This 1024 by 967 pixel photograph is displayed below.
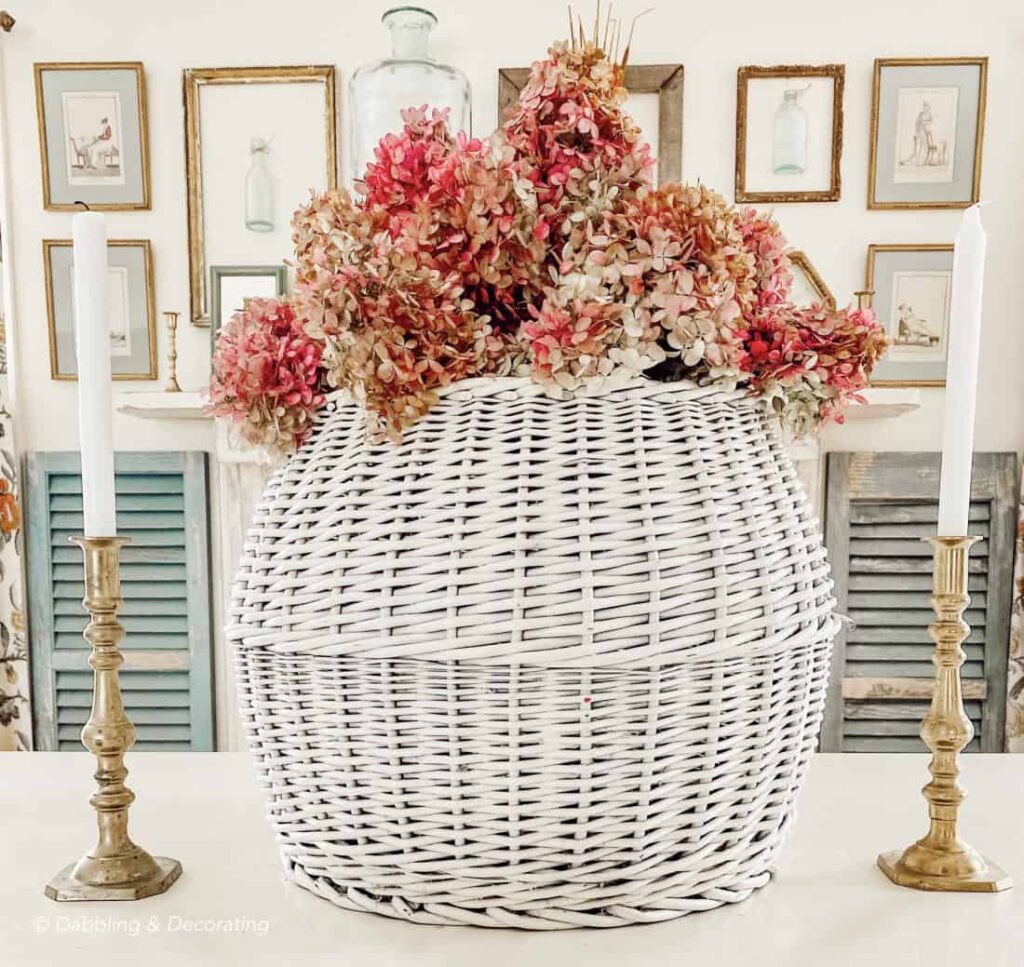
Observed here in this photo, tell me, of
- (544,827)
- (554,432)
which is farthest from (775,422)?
(544,827)

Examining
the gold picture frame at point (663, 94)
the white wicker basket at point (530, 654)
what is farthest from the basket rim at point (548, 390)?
the gold picture frame at point (663, 94)

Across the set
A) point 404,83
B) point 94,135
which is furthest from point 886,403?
point 94,135

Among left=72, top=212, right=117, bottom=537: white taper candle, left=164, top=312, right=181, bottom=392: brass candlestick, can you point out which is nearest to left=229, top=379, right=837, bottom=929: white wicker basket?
left=72, top=212, right=117, bottom=537: white taper candle

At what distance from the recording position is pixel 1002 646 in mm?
1921

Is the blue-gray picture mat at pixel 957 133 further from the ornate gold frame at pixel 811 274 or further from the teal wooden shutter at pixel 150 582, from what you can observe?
the teal wooden shutter at pixel 150 582

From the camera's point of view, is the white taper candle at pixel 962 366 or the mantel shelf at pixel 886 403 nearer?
the white taper candle at pixel 962 366

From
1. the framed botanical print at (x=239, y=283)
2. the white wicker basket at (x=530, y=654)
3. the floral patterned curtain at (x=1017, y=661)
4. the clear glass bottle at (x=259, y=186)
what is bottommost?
the floral patterned curtain at (x=1017, y=661)

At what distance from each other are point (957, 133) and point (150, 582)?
2005 millimetres

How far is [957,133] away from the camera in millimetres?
1878

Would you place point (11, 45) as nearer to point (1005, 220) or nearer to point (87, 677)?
point (87, 677)

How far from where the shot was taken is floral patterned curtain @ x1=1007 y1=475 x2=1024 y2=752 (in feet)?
6.22

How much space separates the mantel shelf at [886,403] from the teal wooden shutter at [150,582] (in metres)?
1.42

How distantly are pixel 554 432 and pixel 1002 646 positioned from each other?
6.03 ft

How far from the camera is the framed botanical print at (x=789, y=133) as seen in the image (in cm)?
186
